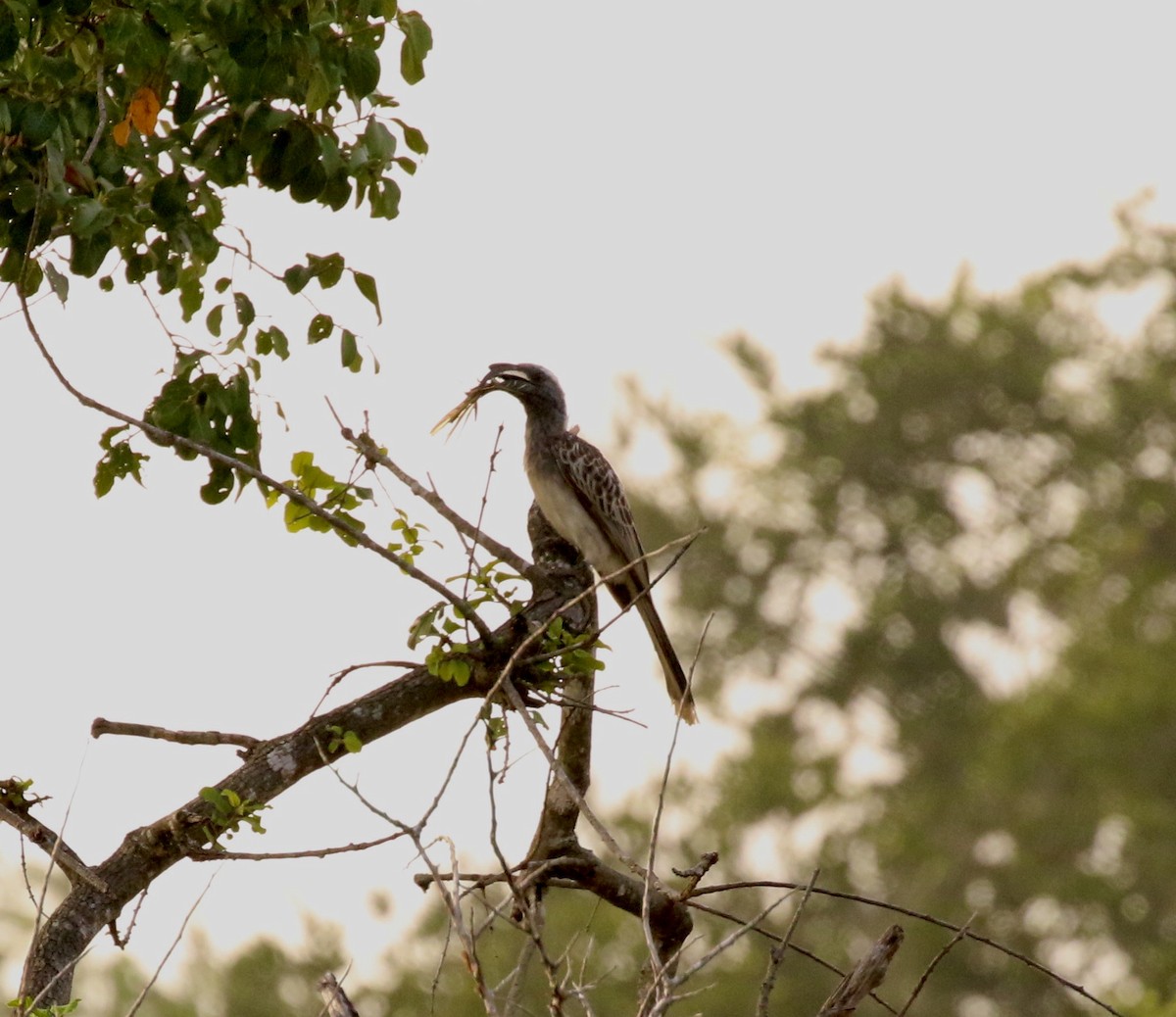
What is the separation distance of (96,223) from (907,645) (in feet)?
89.8

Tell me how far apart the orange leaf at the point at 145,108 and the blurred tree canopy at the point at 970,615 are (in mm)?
20006

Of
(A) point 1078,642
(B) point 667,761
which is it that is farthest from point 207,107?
(A) point 1078,642

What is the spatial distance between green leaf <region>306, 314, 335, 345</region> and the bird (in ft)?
7.15

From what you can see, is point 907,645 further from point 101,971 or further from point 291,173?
point 291,173

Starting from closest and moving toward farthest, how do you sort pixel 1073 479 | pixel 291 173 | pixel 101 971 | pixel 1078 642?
pixel 291 173 → pixel 101 971 → pixel 1078 642 → pixel 1073 479

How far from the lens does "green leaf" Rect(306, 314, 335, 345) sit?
4773 millimetres

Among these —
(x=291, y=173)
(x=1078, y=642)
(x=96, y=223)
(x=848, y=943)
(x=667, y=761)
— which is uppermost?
(x=1078, y=642)

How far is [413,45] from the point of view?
4.32 meters

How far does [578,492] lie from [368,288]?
3.22m

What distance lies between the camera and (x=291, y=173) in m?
4.53

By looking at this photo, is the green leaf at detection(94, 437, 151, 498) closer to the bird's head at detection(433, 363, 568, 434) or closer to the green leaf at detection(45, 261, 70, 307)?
the green leaf at detection(45, 261, 70, 307)

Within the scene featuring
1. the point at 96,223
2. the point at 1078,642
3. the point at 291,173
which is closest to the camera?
the point at 96,223

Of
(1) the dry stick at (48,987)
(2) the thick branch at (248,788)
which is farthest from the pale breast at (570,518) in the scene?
(1) the dry stick at (48,987)

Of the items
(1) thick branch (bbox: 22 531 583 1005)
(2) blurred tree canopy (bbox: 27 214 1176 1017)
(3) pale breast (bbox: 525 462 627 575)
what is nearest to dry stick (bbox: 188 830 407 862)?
(1) thick branch (bbox: 22 531 583 1005)
